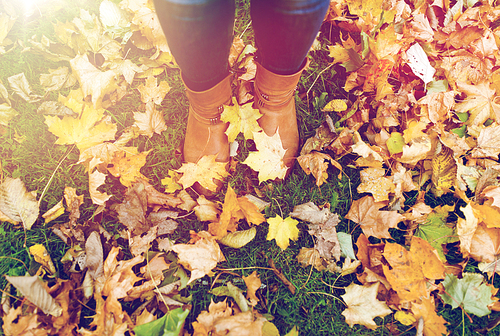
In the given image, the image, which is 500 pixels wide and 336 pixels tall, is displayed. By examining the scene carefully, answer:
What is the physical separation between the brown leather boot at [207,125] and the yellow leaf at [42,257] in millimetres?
699

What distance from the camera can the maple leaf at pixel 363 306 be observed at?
108cm

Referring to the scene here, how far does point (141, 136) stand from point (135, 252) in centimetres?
59

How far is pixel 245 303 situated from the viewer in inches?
43.0

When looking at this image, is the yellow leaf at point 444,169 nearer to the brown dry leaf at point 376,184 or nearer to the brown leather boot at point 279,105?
the brown dry leaf at point 376,184

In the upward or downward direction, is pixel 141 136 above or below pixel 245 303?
above

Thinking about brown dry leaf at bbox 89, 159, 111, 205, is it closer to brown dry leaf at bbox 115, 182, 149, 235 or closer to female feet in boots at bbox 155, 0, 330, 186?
brown dry leaf at bbox 115, 182, 149, 235

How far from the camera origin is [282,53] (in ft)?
3.04

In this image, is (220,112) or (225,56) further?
(220,112)

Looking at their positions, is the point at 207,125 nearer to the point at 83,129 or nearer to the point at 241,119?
the point at 241,119

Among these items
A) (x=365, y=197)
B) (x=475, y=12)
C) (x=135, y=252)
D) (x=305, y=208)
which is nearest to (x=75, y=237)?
(x=135, y=252)

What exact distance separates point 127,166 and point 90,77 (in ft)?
1.58

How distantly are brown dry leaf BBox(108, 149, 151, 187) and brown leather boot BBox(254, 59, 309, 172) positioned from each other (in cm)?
59

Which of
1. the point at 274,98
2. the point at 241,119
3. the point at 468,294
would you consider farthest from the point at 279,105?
the point at 468,294

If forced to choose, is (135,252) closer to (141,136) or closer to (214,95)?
(141,136)
